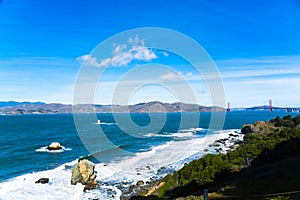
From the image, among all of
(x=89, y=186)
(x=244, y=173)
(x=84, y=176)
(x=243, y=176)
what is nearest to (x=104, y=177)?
(x=84, y=176)

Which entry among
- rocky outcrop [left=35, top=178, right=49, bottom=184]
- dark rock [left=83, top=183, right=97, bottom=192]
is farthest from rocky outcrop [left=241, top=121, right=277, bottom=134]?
rocky outcrop [left=35, top=178, right=49, bottom=184]

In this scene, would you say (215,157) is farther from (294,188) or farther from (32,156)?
(32,156)

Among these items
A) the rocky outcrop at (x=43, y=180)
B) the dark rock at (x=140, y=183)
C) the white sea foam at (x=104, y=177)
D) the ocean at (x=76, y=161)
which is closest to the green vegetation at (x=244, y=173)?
the dark rock at (x=140, y=183)

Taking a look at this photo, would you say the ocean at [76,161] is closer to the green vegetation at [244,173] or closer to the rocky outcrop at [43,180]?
the rocky outcrop at [43,180]

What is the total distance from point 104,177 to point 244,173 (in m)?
15.1

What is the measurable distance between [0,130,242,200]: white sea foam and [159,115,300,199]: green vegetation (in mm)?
6150

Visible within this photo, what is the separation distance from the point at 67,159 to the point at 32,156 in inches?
208

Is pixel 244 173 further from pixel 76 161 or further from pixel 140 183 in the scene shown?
pixel 76 161

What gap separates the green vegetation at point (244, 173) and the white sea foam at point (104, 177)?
20.2 ft

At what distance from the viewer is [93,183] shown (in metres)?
25.9

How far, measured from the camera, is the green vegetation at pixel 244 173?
14.0 metres

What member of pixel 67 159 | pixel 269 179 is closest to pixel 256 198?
pixel 269 179

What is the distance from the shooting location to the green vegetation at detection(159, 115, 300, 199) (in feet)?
46.0

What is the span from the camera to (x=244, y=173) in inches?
736
